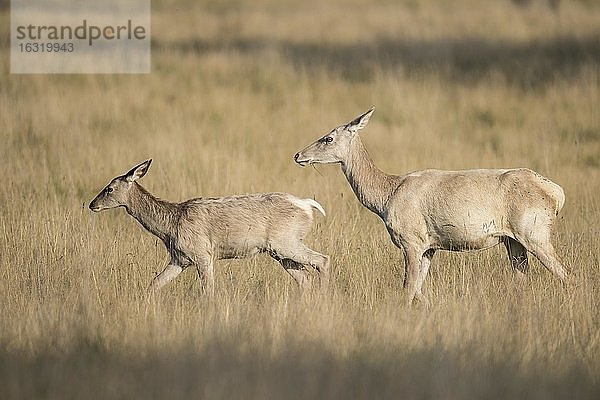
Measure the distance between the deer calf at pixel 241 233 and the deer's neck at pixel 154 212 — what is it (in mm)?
15

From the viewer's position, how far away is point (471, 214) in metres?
8.52

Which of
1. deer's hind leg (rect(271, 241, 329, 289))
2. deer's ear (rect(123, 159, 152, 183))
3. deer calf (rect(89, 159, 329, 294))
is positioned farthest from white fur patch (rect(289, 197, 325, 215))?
deer's ear (rect(123, 159, 152, 183))

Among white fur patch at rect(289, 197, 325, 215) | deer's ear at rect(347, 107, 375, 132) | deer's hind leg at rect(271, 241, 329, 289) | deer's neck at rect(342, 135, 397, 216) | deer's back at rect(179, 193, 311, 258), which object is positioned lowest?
deer's hind leg at rect(271, 241, 329, 289)

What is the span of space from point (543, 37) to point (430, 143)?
311 inches

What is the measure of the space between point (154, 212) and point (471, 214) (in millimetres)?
2659

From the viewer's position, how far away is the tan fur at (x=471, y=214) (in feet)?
27.8

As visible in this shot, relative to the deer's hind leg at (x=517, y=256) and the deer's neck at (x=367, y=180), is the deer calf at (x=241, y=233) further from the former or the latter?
the deer's hind leg at (x=517, y=256)

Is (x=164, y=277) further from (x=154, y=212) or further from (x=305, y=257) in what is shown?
(x=305, y=257)

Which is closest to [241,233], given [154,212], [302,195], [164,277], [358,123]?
[164,277]

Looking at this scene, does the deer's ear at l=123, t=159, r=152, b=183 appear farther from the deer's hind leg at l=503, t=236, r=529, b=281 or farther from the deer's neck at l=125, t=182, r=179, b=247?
the deer's hind leg at l=503, t=236, r=529, b=281

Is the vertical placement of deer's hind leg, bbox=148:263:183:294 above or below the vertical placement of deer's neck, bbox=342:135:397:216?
below

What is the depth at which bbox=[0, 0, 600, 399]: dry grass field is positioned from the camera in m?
6.36

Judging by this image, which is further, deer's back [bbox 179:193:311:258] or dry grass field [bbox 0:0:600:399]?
deer's back [bbox 179:193:311:258]

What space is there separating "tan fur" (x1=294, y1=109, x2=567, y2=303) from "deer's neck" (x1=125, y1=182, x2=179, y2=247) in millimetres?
1773
